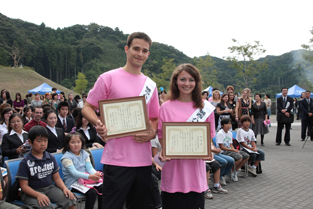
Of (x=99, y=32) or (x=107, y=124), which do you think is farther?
(x=99, y=32)

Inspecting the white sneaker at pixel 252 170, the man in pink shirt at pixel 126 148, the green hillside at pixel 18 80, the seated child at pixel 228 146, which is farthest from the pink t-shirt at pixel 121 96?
the green hillside at pixel 18 80

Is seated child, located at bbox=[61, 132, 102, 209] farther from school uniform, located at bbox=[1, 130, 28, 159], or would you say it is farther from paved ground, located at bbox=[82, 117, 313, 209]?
paved ground, located at bbox=[82, 117, 313, 209]

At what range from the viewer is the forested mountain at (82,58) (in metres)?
70.8

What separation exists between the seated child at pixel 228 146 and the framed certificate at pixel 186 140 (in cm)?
336

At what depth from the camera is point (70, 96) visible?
12984 mm

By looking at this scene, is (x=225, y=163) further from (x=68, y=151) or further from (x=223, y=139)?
→ (x=68, y=151)

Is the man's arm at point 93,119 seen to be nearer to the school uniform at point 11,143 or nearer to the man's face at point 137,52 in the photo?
the man's face at point 137,52

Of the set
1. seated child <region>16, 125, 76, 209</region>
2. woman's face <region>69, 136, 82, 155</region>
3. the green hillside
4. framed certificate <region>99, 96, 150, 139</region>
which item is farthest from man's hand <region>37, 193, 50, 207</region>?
the green hillside

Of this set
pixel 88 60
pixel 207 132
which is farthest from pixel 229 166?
pixel 88 60

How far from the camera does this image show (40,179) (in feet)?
10.5

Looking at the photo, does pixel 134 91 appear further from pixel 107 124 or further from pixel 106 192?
pixel 106 192

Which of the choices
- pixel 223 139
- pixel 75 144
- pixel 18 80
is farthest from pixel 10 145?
pixel 18 80

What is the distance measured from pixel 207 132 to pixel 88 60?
321ft

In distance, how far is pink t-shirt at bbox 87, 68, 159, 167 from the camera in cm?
208
